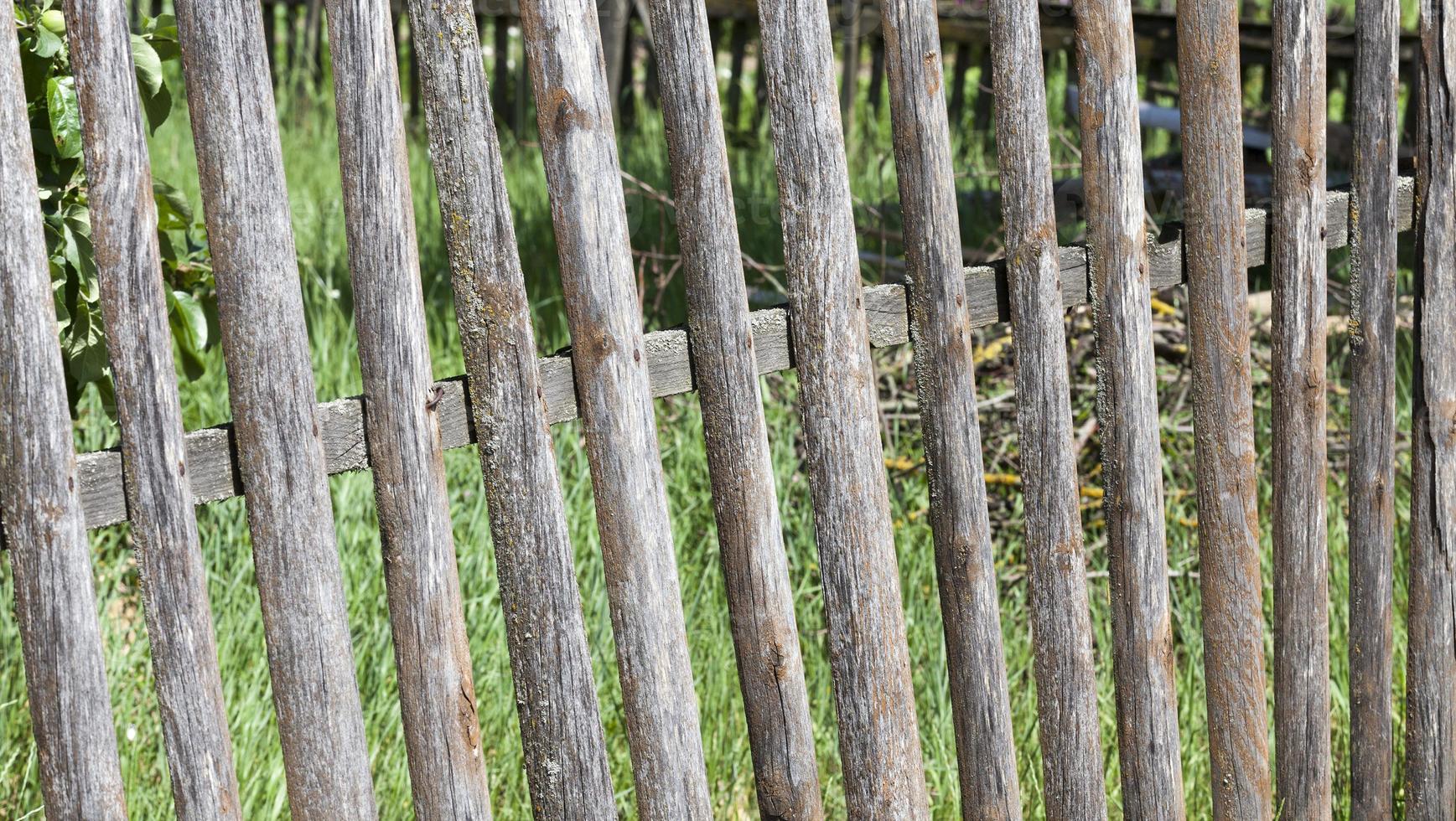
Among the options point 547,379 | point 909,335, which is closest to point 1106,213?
point 909,335

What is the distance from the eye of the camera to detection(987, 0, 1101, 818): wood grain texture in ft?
5.25

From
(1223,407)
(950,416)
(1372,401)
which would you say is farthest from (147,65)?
(1372,401)

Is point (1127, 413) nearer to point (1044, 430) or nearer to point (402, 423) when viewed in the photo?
point (1044, 430)

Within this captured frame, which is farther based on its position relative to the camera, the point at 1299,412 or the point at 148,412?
the point at 1299,412

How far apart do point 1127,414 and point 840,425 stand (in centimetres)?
47

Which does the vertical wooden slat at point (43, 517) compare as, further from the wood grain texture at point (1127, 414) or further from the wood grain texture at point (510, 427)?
the wood grain texture at point (1127, 414)

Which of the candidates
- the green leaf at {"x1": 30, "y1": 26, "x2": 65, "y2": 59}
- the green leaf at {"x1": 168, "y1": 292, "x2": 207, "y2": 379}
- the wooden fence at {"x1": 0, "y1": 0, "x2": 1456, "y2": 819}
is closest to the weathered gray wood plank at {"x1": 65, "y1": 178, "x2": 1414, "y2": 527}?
the wooden fence at {"x1": 0, "y1": 0, "x2": 1456, "y2": 819}

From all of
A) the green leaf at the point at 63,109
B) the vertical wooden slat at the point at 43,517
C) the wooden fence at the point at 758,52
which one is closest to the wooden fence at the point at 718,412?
the vertical wooden slat at the point at 43,517

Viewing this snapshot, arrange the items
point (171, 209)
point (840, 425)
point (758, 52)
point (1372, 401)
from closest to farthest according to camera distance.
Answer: point (840, 425)
point (171, 209)
point (1372, 401)
point (758, 52)

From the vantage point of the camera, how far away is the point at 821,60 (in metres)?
1.44

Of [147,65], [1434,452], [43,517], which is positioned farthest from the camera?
[1434,452]

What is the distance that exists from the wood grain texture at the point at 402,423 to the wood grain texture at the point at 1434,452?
5.30 ft

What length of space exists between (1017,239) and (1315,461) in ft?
2.20

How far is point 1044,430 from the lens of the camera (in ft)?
5.56
